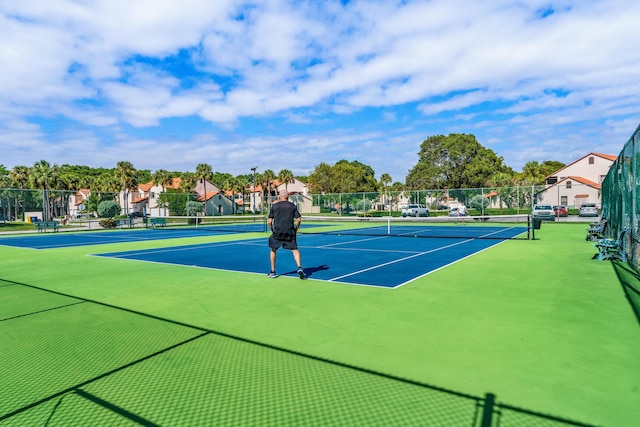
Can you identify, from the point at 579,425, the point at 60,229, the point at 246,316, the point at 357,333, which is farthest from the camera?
the point at 60,229

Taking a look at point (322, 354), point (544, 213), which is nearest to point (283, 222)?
point (322, 354)

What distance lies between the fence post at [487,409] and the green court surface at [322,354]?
19 mm

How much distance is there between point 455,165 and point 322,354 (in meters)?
69.8

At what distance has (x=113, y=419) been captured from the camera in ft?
10.0

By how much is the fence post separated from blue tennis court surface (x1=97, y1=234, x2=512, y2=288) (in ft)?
14.6

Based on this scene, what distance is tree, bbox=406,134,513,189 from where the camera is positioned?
6588 cm

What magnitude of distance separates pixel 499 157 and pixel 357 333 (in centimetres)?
7134

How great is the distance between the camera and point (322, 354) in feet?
14.1

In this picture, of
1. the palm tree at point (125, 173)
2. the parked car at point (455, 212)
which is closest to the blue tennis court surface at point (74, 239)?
the parked car at point (455, 212)

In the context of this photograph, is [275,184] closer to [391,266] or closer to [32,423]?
[391,266]

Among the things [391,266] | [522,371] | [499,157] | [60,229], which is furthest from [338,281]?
[499,157]

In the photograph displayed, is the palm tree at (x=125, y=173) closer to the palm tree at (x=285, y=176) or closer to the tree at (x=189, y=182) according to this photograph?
the tree at (x=189, y=182)

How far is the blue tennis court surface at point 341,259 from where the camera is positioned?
9109mm

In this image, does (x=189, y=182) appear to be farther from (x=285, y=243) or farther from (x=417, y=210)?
(x=285, y=243)
